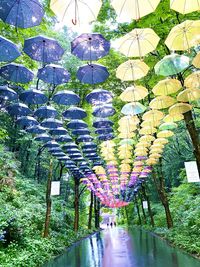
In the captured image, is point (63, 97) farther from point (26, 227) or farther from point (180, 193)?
point (180, 193)

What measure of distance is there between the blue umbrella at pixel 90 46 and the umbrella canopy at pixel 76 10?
3.65 ft

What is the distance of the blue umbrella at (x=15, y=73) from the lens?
6465mm

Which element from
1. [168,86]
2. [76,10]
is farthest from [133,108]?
[76,10]

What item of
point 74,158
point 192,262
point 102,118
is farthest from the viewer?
point 74,158

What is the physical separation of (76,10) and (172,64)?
2.91 metres

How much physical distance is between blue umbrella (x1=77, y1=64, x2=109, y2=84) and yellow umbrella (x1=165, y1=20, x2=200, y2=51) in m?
1.70

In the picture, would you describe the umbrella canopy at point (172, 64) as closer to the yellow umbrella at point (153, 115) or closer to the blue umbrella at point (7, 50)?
the yellow umbrella at point (153, 115)

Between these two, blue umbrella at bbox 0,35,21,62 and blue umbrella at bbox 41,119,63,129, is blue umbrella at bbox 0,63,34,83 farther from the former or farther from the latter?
blue umbrella at bbox 41,119,63,129

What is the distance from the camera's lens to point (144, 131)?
10.0 metres

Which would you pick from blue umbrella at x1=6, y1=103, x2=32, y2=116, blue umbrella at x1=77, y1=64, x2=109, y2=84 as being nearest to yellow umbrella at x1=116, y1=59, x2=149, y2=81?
blue umbrella at x1=77, y1=64, x2=109, y2=84

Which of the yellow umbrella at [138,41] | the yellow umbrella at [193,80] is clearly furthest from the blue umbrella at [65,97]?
the yellow umbrella at [193,80]

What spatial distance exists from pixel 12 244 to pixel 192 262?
18.7ft

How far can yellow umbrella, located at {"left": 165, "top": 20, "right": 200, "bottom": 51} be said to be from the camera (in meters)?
5.23

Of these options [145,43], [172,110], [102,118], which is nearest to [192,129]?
[172,110]
